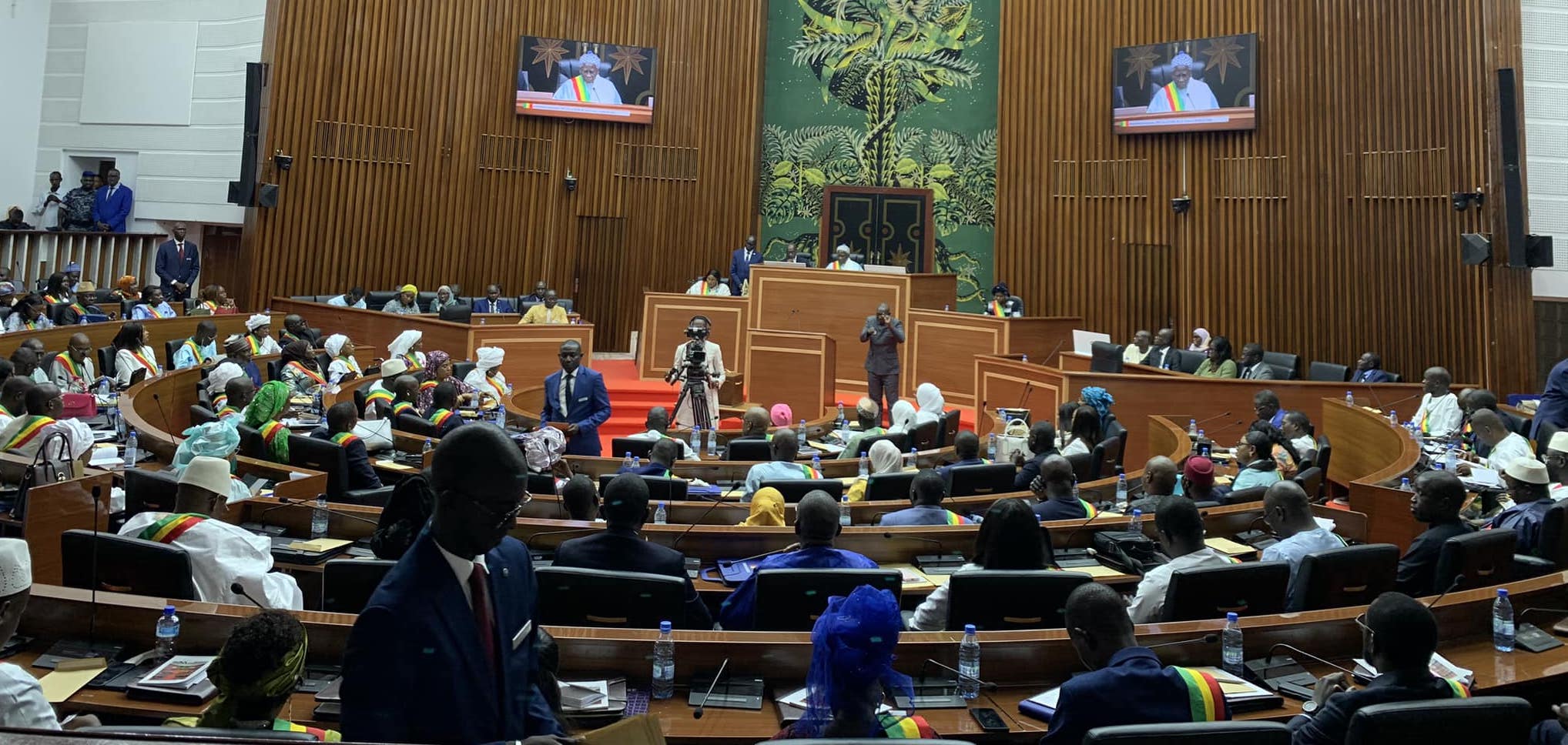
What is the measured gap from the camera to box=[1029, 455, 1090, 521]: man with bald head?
5.69 m

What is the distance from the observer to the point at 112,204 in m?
17.4

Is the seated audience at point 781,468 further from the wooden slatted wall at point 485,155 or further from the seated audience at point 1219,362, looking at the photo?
the wooden slatted wall at point 485,155

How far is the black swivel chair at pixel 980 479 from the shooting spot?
265 inches

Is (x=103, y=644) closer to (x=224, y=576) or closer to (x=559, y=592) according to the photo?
(x=224, y=576)

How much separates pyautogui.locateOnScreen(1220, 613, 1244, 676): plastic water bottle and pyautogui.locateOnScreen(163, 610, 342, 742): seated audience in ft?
8.65

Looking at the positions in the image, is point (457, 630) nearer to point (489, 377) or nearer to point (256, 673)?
point (256, 673)

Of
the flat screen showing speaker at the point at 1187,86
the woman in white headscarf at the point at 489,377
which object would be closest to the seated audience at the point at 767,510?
the woman in white headscarf at the point at 489,377

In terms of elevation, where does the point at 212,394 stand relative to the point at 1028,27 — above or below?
below

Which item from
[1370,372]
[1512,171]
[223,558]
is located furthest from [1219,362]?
[223,558]

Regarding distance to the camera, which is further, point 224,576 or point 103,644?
point 224,576

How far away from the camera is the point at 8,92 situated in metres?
17.5

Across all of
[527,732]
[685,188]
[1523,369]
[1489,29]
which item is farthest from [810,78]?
[527,732]

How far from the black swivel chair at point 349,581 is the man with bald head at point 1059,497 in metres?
3.17

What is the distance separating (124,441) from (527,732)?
6.48 m
